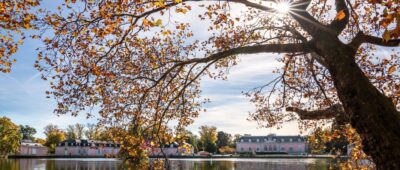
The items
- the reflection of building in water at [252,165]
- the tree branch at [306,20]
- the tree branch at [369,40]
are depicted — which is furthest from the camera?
the reflection of building in water at [252,165]

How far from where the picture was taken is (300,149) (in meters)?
Answer: 128

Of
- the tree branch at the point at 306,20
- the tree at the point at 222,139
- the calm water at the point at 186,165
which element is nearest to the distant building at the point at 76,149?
the calm water at the point at 186,165

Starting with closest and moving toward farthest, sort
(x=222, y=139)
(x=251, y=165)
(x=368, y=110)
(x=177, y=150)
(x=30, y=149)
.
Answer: (x=368, y=110) → (x=177, y=150) → (x=251, y=165) → (x=30, y=149) → (x=222, y=139)

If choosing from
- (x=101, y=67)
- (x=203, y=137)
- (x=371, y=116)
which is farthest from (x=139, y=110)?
(x=203, y=137)

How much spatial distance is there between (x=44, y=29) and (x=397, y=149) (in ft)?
22.2

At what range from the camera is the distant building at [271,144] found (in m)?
129

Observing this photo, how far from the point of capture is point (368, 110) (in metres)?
5.15

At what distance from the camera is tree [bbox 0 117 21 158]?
7144cm

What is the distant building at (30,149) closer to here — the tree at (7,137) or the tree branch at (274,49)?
the tree at (7,137)

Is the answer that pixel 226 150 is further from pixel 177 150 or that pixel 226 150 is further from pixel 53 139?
pixel 177 150

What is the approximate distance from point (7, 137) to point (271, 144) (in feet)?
293

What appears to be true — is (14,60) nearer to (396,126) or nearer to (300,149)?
(396,126)

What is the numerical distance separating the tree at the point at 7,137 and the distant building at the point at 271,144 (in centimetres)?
7858

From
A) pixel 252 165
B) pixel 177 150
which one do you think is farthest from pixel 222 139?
pixel 177 150
